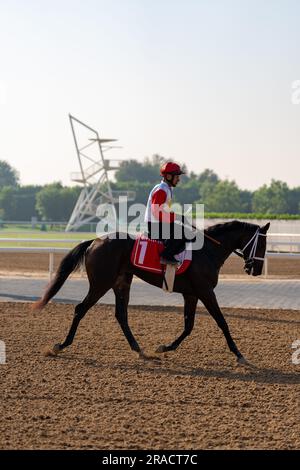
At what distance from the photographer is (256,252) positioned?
825cm

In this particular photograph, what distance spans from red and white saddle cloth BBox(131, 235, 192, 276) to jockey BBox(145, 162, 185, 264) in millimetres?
113

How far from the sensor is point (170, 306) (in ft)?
41.2

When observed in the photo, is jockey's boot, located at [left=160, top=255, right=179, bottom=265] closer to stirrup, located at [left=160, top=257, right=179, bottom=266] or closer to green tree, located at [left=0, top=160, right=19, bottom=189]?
stirrup, located at [left=160, top=257, right=179, bottom=266]

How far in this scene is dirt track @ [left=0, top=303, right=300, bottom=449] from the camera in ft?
16.0

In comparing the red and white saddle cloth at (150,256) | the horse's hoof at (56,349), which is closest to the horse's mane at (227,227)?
the red and white saddle cloth at (150,256)

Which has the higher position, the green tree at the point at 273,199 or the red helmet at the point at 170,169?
the green tree at the point at 273,199

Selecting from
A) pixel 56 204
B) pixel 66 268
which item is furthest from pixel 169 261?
pixel 56 204

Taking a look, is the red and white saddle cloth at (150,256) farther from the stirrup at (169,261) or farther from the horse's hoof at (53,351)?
the horse's hoof at (53,351)

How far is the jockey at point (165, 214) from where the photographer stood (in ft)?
25.5

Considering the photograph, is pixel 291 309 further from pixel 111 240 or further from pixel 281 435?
pixel 281 435

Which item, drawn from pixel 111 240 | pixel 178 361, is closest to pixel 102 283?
pixel 111 240

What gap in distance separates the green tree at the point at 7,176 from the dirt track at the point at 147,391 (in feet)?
478

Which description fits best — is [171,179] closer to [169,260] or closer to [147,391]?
[169,260]

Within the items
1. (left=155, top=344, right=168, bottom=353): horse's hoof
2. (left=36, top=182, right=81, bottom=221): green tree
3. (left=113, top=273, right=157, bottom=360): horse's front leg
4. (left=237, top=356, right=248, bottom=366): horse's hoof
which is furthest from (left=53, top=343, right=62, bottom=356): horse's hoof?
(left=36, top=182, right=81, bottom=221): green tree
